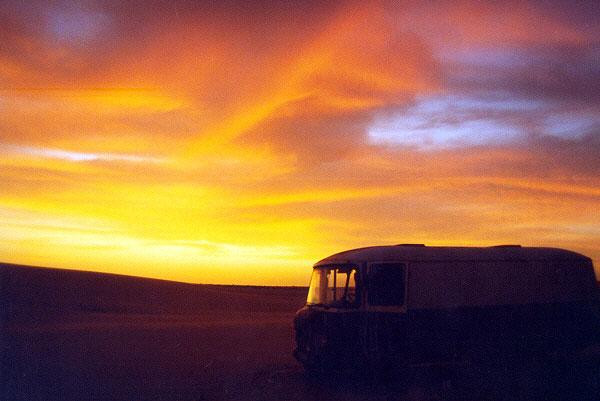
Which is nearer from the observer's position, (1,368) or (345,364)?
(345,364)

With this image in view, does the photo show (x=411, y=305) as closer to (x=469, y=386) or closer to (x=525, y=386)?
(x=469, y=386)

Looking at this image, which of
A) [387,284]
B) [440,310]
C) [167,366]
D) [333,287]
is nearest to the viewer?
[440,310]

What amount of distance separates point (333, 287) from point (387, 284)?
1435mm

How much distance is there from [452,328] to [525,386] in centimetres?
189

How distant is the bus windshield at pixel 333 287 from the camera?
13633 millimetres

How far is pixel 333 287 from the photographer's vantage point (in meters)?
14.1

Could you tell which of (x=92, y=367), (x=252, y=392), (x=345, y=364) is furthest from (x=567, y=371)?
(x=92, y=367)

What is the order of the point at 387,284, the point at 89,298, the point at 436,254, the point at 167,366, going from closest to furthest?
the point at 387,284, the point at 436,254, the point at 167,366, the point at 89,298

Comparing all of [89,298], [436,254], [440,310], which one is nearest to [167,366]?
[440,310]

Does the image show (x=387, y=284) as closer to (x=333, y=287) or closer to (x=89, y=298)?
(x=333, y=287)

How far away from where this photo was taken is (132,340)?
21766 mm

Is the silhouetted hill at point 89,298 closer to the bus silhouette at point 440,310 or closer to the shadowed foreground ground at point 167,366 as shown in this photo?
the shadowed foreground ground at point 167,366

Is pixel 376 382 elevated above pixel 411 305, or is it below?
below

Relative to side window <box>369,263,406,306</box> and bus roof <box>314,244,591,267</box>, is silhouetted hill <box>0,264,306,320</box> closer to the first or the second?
bus roof <box>314,244,591,267</box>
